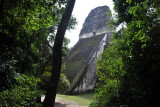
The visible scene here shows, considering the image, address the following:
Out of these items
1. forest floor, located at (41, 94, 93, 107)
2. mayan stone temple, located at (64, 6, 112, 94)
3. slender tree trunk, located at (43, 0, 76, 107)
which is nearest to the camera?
slender tree trunk, located at (43, 0, 76, 107)

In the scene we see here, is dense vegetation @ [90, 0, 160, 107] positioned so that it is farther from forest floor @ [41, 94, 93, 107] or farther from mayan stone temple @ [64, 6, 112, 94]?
forest floor @ [41, 94, 93, 107]

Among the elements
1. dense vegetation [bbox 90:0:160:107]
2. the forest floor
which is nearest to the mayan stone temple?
dense vegetation [bbox 90:0:160:107]

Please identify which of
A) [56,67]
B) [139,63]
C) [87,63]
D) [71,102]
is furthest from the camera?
[87,63]

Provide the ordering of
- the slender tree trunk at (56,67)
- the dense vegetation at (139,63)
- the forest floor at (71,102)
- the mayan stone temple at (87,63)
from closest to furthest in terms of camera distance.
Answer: the dense vegetation at (139,63)
the slender tree trunk at (56,67)
the forest floor at (71,102)
the mayan stone temple at (87,63)

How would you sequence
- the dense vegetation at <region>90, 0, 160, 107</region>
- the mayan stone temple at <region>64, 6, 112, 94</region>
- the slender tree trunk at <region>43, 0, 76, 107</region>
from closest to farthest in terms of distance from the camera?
the dense vegetation at <region>90, 0, 160, 107</region>
the slender tree trunk at <region>43, 0, 76, 107</region>
the mayan stone temple at <region>64, 6, 112, 94</region>

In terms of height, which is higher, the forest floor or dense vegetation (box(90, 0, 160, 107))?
dense vegetation (box(90, 0, 160, 107))

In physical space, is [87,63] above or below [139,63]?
above

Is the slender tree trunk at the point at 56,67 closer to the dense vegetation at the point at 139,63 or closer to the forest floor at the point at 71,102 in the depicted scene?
the dense vegetation at the point at 139,63

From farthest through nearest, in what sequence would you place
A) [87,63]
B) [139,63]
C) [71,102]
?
[87,63] → [71,102] → [139,63]

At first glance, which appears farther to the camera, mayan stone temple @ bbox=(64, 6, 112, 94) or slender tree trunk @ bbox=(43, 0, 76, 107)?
mayan stone temple @ bbox=(64, 6, 112, 94)

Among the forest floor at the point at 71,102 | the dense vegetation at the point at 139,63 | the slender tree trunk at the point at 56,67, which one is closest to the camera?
the dense vegetation at the point at 139,63

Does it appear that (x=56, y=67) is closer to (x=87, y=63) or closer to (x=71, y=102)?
(x=71, y=102)

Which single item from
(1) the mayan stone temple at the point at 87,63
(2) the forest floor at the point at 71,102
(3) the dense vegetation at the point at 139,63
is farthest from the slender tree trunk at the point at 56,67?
(2) the forest floor at the point at 71,102

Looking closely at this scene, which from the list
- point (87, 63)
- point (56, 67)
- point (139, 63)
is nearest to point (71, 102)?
point (56, 67)
